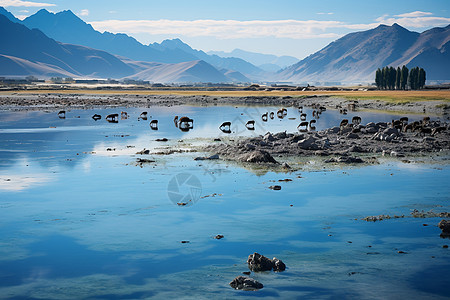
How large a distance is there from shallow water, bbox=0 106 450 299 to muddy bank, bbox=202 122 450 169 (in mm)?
2065

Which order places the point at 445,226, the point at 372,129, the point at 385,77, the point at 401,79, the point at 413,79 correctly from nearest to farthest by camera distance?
the point at 445,226 → the point at 372,129 → the point at 413,79 → the point at 401,79 → the point at 385,77

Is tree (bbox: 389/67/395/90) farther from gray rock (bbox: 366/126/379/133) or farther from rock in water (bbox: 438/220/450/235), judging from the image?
rock in water (bbox: 438/220/450/235)

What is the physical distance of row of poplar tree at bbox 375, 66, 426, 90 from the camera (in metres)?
145

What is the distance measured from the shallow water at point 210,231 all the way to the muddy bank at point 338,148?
2.07 m

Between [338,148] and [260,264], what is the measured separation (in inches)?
837

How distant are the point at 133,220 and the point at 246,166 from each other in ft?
36.9

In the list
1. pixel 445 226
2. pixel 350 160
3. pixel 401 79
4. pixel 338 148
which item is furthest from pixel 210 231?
pixel 401 79

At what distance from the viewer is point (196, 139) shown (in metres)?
39.6

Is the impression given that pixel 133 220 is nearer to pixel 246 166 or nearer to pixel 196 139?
pixel 246 166

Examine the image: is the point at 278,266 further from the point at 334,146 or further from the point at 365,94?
the point at 365,94

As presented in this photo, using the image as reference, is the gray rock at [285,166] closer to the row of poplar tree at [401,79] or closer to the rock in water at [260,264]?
the rock in water at [260,264]

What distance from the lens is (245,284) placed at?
11172mm

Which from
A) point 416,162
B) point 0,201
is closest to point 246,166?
point 416,162

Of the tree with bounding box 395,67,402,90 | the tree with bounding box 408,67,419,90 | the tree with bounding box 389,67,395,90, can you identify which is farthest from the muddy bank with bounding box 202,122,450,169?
the tree with bounding box 389,67,395,90
